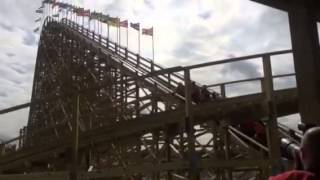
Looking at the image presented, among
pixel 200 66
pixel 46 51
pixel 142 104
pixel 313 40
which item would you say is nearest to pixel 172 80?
pixel 142 104

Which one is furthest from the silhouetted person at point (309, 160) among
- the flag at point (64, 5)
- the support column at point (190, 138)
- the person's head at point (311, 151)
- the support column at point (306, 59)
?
the flag at point (64, 5)

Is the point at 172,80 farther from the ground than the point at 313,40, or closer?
farther from the ground

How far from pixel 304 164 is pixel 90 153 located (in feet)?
30.2

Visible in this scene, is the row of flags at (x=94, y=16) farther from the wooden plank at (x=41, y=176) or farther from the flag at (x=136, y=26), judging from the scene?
the wooden plank at (x=41, y=176)

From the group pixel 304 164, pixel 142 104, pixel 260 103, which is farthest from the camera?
pixel 142 104

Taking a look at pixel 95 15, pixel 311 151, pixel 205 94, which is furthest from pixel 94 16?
pixel 311 151

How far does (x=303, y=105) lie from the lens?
402 centimetres

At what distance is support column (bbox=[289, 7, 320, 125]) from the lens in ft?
13.1

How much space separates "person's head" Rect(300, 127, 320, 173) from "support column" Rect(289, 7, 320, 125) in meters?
1.95

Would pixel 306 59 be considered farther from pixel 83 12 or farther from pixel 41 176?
pixel 83 12

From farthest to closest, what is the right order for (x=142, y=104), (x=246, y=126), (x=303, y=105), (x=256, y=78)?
(x=142, y=104), (x=246, y=126), (x=256, y=78), (x=303, y=105)

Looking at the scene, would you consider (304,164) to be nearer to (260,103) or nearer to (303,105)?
(303,105)

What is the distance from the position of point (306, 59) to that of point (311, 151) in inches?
84.1

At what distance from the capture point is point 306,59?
13.3 feet
